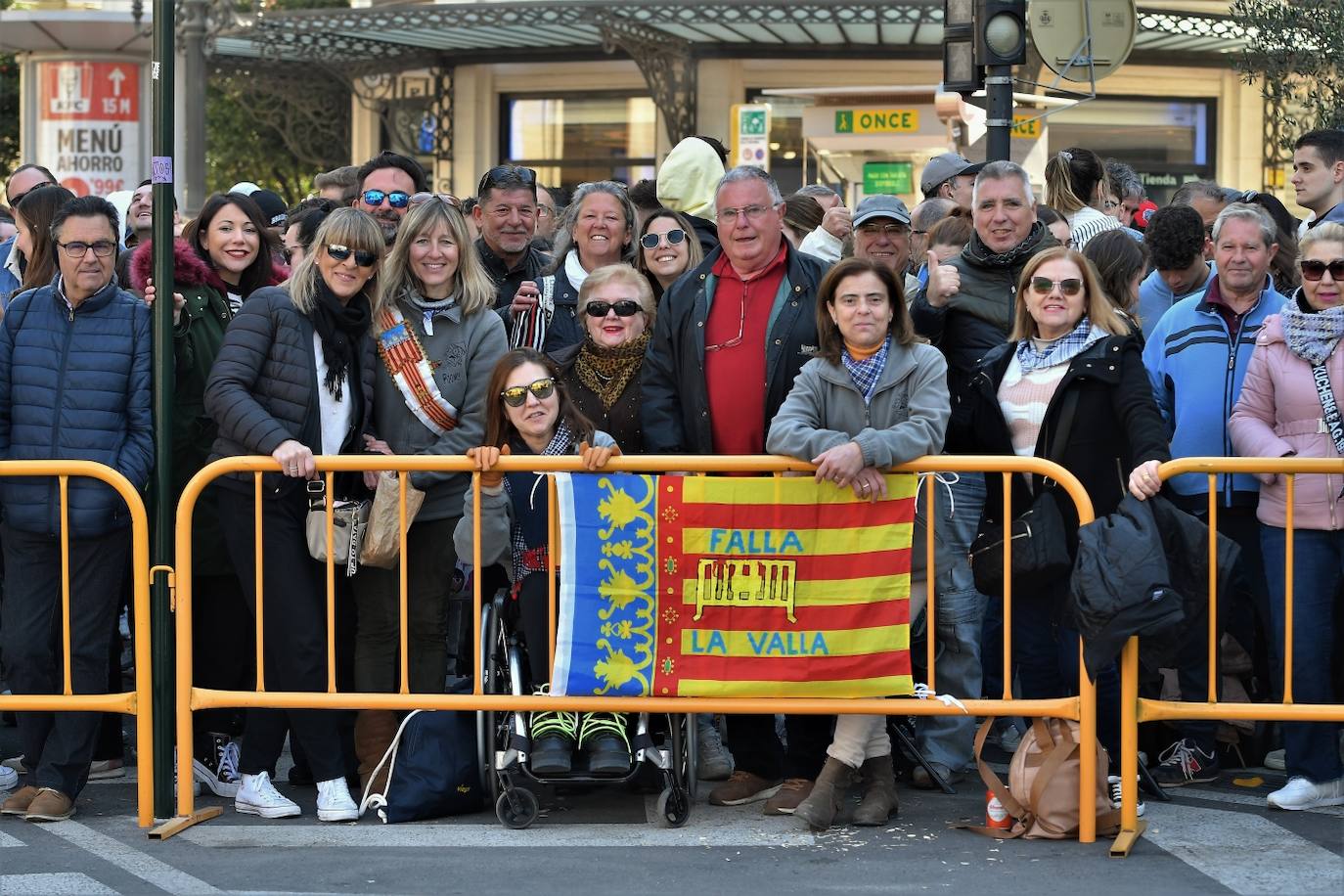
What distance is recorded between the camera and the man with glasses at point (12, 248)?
9.05 m

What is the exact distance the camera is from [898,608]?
6.26 m

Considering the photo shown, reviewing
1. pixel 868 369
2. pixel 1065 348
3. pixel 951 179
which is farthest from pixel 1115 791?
pixel 951 179

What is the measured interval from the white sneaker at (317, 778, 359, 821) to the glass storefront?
1929 cm

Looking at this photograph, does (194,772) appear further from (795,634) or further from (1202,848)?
(1202,848)

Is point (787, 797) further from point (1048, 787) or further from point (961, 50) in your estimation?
point (961, 50)

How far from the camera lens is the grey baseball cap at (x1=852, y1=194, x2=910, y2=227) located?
7.92m

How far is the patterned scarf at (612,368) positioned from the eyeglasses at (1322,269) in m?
2.38

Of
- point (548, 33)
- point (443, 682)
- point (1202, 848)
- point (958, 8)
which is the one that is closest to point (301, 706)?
point (443, 682)

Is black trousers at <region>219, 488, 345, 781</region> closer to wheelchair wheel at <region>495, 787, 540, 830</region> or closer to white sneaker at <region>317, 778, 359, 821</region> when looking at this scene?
white sneaker at <region>317, 778, 359, 821</region>

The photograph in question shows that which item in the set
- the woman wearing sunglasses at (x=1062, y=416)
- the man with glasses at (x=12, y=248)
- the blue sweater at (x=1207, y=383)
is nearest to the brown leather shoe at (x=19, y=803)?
the man with glasses at (x=12, y=248)

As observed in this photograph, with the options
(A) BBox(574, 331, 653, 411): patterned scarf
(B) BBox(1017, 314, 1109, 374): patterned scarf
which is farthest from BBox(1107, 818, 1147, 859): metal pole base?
(A) BBox(574, 331, 653, 411): patterned scarf

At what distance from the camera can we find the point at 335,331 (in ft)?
22.0

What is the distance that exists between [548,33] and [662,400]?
1801 centimetres

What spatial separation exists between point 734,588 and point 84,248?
8.53 ft
